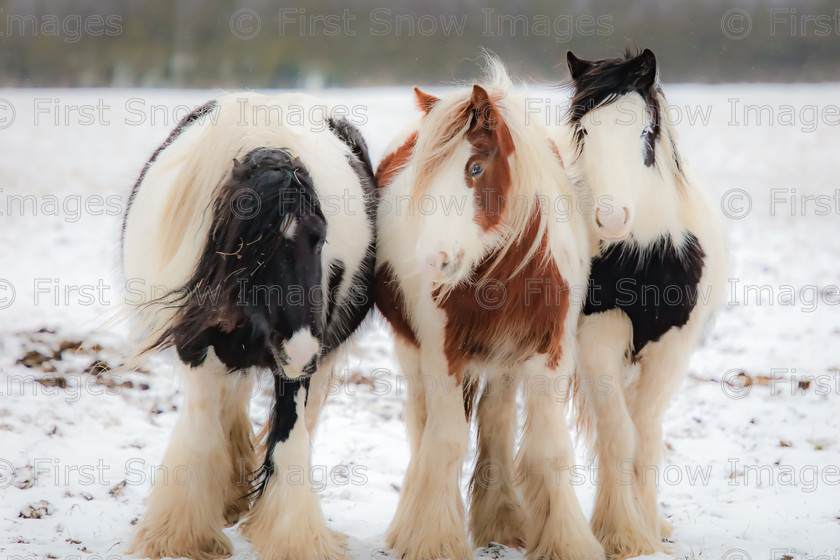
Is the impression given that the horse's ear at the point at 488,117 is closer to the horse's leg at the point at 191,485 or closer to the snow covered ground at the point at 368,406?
the snow covered ground at the point at 368,406

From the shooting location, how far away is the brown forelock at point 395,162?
16.1 feet

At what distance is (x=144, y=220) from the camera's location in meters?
4.48

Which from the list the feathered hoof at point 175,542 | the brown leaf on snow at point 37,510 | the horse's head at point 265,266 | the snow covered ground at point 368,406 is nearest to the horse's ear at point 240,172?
the horse's head at point 265,266

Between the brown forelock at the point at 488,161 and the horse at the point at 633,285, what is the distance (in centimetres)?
53

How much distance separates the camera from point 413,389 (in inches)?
188

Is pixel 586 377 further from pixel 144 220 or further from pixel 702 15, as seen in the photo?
pixel 702 15

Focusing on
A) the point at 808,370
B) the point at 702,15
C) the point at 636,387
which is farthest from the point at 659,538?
the point at 702,15

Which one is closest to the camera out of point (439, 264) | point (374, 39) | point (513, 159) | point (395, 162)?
point (439, 264)

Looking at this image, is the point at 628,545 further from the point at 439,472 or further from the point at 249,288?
the point at 249,288

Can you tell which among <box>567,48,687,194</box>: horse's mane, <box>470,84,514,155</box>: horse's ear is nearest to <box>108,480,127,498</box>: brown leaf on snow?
<box>470,84,514,155</box>: horse's ear

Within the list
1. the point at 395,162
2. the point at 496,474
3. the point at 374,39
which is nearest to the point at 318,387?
the point at 496,474

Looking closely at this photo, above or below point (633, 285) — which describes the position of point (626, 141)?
above

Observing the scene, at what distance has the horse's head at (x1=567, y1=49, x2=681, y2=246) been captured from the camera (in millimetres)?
4102

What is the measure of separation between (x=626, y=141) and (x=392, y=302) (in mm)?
1596
